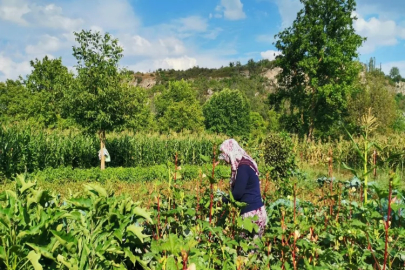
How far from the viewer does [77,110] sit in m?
10.8

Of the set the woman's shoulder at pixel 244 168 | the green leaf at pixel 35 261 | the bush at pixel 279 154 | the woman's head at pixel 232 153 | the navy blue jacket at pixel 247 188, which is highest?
the woman's head at pixel 232 153

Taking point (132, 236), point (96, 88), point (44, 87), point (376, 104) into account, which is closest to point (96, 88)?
point (96, 88)

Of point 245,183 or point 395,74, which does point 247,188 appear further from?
point 395,74

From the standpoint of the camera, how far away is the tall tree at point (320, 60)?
2444cm

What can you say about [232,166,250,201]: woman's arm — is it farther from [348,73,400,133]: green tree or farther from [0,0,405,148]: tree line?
[348,73,400,133]: green tree

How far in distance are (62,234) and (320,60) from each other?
26383 millimetres

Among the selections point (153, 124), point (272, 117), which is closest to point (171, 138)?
point (153, 124)

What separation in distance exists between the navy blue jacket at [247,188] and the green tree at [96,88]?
8.22m

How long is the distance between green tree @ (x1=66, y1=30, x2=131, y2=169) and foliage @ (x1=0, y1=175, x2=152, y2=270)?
9246mm

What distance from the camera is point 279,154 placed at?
10.5 metres

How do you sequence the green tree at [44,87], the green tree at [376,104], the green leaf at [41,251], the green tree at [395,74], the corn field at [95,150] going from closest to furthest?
the green leaf at [41,251] < the corn field at [95,150] < the green tree at [44,87] < the green tree at [376,104] < the green tree at [395,74]

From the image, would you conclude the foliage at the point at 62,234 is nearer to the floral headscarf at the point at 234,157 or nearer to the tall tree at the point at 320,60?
the floral headscarf at the point at 234,157

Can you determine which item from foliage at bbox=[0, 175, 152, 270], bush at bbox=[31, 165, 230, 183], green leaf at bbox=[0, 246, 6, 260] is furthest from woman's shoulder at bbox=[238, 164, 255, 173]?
bush at bbox=[31, 165, 230, 183]

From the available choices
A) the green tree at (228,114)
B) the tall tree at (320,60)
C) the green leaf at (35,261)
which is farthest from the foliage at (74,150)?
the green tree at (228,114)
